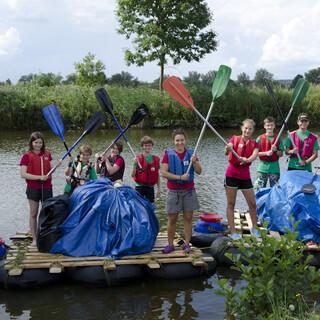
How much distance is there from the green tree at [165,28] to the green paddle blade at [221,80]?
2051 centimetres

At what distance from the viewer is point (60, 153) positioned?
635 inches

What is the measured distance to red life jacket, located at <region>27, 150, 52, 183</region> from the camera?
636 cm

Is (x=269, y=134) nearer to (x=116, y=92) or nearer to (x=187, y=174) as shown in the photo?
(x=187, y=174)

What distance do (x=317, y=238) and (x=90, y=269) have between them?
281cm

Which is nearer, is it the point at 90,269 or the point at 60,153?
the point at 90,269

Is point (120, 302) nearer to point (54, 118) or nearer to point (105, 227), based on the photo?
point (105, 227)

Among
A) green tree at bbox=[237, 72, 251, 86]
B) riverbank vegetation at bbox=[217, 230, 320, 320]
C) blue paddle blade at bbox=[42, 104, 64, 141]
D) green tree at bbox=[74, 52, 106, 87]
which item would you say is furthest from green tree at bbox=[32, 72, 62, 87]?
riverbank vegetation at bbox=[217, 230, 320, 320]

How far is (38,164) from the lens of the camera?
6387mm

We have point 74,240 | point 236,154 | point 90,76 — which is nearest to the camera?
point 74,240

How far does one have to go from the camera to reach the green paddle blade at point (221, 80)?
23.3ft

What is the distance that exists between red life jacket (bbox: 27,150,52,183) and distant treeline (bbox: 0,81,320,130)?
57.4 ft

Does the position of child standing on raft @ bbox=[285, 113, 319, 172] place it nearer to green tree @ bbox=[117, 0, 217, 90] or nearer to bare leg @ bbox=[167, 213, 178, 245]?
bare leg @ bbox=[167, 213, 178, 245]

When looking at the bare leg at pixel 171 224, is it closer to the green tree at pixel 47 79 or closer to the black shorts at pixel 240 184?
the black shorts at pixel 240 184

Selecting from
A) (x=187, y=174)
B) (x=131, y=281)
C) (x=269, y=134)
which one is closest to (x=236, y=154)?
(x=187, y=174)
